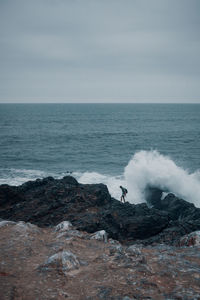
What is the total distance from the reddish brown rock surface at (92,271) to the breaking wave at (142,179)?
16.9 metres

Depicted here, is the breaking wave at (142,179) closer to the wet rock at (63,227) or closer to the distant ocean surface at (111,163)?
the distant ocean surface at (111,163)

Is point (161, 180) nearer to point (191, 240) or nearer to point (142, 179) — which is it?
point (142, 179)

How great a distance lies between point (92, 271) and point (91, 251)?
1.76 meters

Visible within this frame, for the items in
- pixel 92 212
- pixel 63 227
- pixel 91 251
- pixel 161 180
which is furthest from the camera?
pixel 161 180

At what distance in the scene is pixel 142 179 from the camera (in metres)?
30.1

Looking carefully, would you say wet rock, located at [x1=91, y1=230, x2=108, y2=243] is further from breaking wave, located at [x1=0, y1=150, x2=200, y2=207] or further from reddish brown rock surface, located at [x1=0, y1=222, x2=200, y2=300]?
breaking wave, located at [x1=0, y1=150, x2=200, y2=207]

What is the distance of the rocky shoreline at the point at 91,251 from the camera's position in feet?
20.2

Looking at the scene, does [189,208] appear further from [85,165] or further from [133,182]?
[85,165]

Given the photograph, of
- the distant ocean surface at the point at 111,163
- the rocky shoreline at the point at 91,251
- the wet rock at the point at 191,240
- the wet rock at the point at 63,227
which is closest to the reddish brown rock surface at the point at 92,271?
the rocky shoreline at the point at 91,251

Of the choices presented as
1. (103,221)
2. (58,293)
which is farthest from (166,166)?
(58,293)

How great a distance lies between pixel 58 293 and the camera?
19.7ft

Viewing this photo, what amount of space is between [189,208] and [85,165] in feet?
78.4

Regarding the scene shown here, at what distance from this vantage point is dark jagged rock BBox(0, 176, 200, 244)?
40.5 ft

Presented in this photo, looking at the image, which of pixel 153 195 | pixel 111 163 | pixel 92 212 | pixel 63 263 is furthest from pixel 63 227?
pixel 111 163
